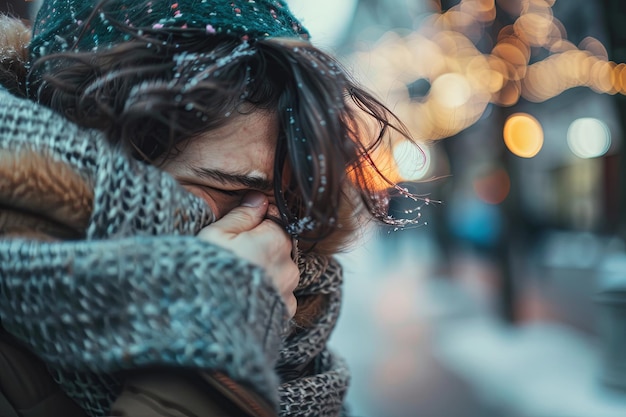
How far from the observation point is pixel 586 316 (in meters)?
9.99

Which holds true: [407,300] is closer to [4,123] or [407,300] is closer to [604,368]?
[604,368]

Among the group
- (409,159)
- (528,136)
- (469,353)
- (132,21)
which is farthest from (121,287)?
(528,136)

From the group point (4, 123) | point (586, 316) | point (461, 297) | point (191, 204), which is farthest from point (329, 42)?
point (461, 297)

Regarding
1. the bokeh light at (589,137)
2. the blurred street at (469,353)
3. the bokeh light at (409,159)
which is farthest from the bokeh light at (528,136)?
the bokeh light at (409,159)

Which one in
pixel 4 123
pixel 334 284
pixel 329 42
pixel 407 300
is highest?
pixel 329 42

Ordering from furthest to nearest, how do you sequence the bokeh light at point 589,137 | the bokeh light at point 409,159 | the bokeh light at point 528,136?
the bokeh light at point 589,137 < the bokeh light at point 528,136 < the bokeh light at point 409,159

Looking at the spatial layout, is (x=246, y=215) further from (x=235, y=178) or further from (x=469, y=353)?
(x=469, y=353)

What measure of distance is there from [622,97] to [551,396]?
2674mm

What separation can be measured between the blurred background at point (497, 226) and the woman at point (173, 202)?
0.43 meters

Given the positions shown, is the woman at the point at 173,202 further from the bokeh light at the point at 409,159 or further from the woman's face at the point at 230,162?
the bokeh light at the point at 409,159

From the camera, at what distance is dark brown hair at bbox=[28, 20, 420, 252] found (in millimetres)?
1282

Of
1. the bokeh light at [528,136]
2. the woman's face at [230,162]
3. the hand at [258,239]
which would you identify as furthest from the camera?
the bokeh light at [528,136]

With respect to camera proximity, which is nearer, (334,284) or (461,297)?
(334,284)

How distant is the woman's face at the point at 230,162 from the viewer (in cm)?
139
